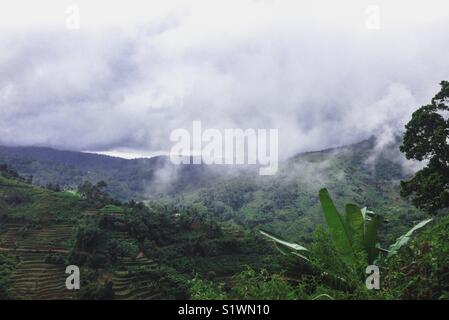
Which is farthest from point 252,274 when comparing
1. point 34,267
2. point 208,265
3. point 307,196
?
point 307,196

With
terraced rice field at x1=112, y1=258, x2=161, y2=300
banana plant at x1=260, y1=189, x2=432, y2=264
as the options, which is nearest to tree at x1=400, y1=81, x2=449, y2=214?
banana plant at x1=260, y1=189, x2=432, y2=264

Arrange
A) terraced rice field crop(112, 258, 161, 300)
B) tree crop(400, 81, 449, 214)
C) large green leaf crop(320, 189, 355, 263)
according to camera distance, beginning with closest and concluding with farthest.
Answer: large green leaf crop(320, 189, 355, 263) < tree crop(400, 81, 449, 214) < terraced rice field crop(112, 258, 161, 300)

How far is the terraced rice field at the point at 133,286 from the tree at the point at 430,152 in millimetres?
19930

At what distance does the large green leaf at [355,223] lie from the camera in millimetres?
8414

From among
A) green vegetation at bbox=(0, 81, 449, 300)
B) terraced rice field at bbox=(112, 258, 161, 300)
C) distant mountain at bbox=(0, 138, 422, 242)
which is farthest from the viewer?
distant mountain at bbox=(0, 138, 422, 242)

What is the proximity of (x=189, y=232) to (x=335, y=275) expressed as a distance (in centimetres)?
4459

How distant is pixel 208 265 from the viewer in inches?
1647

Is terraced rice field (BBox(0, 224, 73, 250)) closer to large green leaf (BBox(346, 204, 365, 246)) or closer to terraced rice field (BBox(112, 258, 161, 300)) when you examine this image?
terraced rice field (BBox(112, 258, 161, 300))

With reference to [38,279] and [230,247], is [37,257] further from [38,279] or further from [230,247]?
[230,247]

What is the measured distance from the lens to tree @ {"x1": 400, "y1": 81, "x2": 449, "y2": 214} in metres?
16.3

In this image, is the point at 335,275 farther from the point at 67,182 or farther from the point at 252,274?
the point at 67,182

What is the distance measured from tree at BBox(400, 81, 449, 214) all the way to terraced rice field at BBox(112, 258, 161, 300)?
19.9m

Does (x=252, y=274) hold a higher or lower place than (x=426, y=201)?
lower

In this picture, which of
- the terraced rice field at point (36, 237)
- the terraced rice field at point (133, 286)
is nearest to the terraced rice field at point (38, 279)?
the terraced rice field at point (36, 237)
